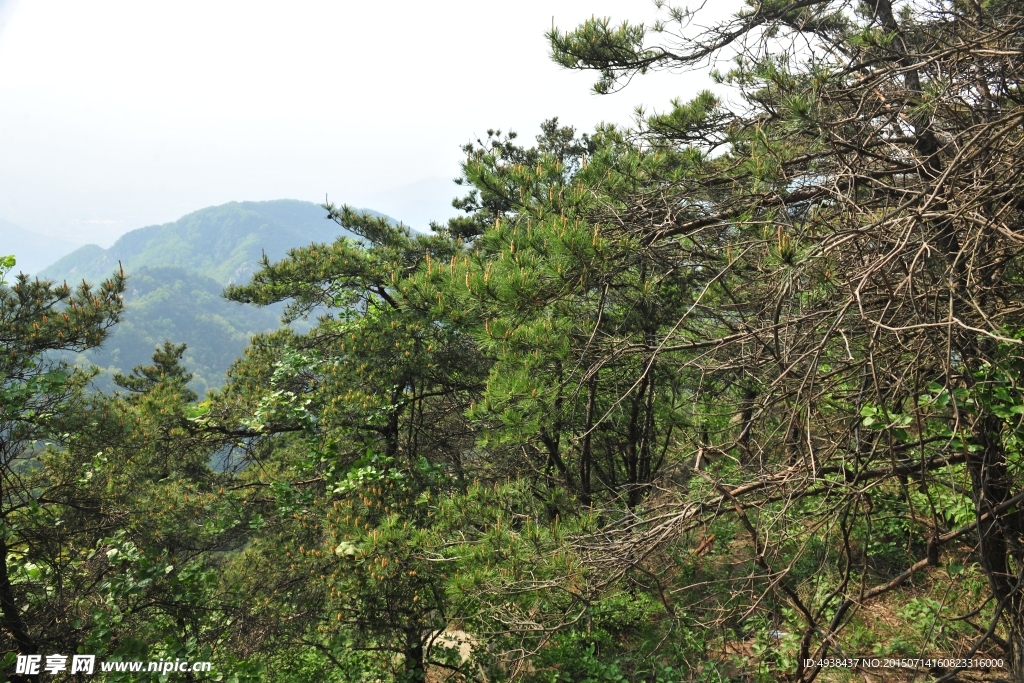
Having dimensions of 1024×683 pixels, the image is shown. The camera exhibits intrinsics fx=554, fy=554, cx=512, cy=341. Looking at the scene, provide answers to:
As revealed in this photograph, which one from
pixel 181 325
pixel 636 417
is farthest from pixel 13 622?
pixel 181 325

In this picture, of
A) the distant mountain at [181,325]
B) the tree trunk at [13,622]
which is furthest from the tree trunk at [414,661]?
the distant mountain at [181,325]

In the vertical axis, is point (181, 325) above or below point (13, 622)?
above

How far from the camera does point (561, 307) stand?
4.15 meters

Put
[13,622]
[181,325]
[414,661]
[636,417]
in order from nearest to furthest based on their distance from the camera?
[13,622]
[414,661]
[636,417]
[181,325]

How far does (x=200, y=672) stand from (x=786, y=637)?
4688 mm

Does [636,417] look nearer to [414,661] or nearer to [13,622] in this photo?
[414,661]

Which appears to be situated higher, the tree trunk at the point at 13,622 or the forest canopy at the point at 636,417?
the forest canopy at the point at 636,417

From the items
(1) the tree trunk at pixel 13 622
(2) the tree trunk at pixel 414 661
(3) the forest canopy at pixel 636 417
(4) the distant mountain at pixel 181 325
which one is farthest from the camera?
(4) the distant mountain at pixel 181 325

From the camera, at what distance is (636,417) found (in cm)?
583

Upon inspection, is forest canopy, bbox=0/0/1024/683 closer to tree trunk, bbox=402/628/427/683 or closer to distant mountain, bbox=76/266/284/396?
tree trunk, bbox=402/628/427/683

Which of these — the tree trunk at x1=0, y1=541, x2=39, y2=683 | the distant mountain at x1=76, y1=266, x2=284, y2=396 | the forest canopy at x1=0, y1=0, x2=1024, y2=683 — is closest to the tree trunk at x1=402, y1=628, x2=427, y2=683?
the forest canopy at x1=0, y1=0, x2=1024, y2=683

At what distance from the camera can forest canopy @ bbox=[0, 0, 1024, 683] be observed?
8.48ft

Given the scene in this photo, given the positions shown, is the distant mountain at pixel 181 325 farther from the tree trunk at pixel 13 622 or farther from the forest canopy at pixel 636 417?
the tree trunk at pixel 13 622

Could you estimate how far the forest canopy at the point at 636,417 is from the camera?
258cm
